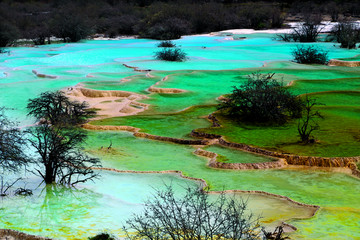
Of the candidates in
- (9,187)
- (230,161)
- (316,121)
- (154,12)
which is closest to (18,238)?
(9,187)

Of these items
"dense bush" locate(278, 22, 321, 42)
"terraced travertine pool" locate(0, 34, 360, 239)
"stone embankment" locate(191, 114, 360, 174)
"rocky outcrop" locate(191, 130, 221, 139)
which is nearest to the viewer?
"terraced travertine pool" locate(0, 34, 360, 239)

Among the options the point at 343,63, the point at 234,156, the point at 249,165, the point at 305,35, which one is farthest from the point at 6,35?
the point at 249,165

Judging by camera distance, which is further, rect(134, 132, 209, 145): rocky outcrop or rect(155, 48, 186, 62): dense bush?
rect(155, 48, 186, 62): dense bush

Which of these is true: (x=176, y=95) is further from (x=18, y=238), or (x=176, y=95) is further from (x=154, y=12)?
(x=154, y=12)

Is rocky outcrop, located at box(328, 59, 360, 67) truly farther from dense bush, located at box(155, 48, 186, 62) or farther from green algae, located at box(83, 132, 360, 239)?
green algae, located at box(83, 132, 360, 239)

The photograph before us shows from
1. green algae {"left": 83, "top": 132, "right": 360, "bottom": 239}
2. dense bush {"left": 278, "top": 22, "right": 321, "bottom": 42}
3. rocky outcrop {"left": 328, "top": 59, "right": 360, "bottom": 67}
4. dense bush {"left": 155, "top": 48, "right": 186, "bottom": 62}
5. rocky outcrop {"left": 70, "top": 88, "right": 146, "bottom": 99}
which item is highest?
dense bush {"left": 278, "top": 22, "right": 321, "bottom": 42}

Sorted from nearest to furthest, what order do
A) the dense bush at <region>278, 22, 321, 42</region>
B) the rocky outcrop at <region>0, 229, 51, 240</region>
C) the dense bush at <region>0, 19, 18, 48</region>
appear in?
the rocky outcrop at <region>0, 229, 51, 240</region>
the dense bush at <region>0, 19, 18, 48</region>
the dense bush at <region>278, 22, 321, 42</region>

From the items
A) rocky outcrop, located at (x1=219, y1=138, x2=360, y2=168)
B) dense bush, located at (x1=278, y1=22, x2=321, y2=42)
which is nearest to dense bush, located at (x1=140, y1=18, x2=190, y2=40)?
dense bush, located at (x1=278, y1=22, x2=321, y2=42)
